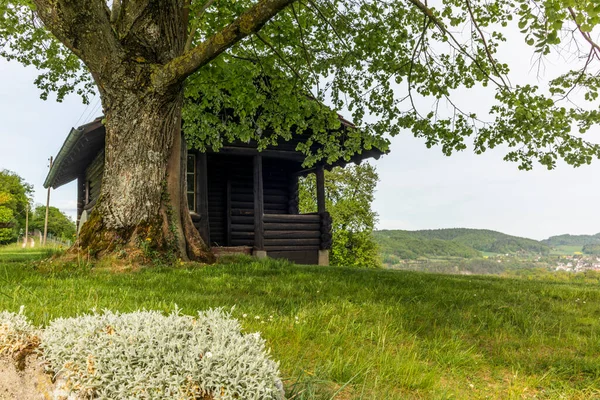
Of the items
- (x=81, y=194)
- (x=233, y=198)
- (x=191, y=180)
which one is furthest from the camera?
(x=81, y=194)

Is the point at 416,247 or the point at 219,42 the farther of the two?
the point at 416,247

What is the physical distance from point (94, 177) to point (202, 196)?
6.63 metres

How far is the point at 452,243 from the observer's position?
78.6m

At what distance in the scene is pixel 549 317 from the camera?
5.61 meters

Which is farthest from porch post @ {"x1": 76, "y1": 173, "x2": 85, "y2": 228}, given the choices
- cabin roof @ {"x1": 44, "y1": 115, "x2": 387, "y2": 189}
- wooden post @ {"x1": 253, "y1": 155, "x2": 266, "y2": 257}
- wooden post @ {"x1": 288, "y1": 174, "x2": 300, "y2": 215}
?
wooden post @ {"x1": 253, "y1": 155, "x2": 266, "y2": 257}

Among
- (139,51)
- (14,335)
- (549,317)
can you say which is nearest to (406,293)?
(549,317)

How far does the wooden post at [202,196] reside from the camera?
42.4 feet

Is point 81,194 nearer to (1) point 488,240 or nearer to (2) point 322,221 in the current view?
(2) point 322,221

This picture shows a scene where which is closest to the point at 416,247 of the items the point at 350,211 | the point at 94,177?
the point at 350,211

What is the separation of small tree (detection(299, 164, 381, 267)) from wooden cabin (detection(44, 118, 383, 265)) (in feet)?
39.0

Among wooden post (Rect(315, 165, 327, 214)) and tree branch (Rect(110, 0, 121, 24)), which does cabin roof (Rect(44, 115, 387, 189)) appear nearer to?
wooden post (Rect(315, 165, 327, 214))

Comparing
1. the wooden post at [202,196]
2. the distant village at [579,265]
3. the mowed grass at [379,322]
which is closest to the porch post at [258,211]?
the wooden post at [202,196]

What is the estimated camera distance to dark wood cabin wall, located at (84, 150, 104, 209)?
50.2ft

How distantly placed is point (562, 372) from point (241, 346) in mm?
3250
